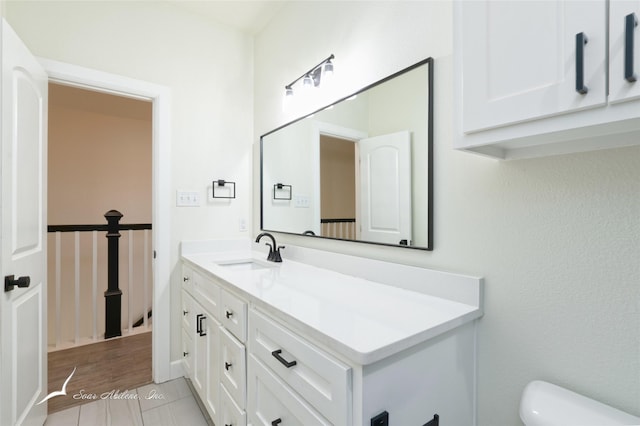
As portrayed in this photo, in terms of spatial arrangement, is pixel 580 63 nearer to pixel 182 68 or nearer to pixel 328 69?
pixel 328 69

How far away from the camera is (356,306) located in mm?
1090

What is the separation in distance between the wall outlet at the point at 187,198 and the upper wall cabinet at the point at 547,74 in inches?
77.1

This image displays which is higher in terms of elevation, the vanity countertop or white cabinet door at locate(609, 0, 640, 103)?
white cabinet door at locate(609, 0, 640, 103)

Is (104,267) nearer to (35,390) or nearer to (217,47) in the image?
(35,390)

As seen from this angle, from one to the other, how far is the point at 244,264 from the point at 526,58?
6.30ft

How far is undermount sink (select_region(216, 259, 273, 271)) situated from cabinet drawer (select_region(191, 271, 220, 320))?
0.21 m

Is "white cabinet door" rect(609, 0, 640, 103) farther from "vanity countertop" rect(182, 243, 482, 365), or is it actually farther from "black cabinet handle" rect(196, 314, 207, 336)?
"black cabinet handle" rect(196, 314, 207, 336)

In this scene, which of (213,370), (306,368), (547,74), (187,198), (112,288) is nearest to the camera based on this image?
(547,74)

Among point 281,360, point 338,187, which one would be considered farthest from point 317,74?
point 281,360

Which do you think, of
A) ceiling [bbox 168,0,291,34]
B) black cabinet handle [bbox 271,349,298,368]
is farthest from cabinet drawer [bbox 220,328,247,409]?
ceiling [bbox 168,0,291,34]

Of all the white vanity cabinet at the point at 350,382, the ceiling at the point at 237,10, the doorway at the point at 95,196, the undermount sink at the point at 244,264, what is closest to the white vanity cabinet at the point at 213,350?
the white vanity cabinet at the point at 350,382

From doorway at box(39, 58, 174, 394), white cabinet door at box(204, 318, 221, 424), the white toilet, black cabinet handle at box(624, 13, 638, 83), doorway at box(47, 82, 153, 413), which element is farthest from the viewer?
doorway at box(47, 82, 153, 413)

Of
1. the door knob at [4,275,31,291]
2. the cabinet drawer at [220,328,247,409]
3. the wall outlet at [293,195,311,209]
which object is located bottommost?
the cabinet drawer at [220,328,247,409]

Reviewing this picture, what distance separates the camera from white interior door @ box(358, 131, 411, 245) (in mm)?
1325
